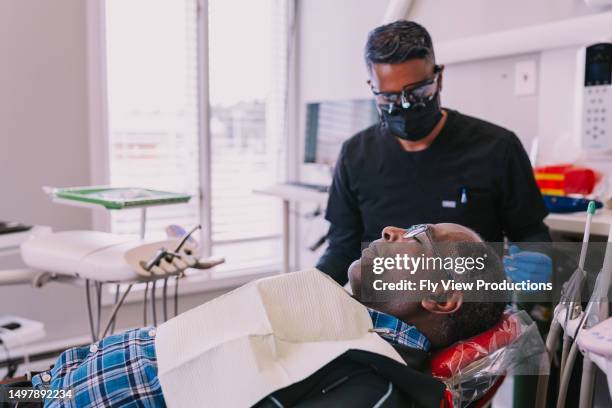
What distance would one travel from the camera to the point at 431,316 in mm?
988

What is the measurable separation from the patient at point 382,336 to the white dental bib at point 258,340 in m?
0.04

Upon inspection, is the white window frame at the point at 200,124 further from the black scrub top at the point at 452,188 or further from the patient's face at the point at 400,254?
the patient's face at the point at 400,254

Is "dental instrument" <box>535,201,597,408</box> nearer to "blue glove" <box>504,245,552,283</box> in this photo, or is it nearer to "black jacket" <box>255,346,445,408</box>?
"blue glove" <box>504,245,552,283</box>

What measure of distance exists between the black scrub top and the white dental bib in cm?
56

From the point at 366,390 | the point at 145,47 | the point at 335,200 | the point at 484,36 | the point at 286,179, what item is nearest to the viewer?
the point at 366,390

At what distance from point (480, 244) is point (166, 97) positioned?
2.35 metres

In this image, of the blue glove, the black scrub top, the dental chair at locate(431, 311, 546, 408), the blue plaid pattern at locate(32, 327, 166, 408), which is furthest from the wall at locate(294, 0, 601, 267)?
the blue plaid pattern at locate(32, 327, 166, 408)

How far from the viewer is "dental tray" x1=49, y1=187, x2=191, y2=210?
4.94 ft

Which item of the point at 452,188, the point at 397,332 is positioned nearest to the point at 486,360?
the point at 397,332

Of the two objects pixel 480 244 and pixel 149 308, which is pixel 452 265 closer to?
pixel 480 244

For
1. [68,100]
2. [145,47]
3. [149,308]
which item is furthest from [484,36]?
[149,308]

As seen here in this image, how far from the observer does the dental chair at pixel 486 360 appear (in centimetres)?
94

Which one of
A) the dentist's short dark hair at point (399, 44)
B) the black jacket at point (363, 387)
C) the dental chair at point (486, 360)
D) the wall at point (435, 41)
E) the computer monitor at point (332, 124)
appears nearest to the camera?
the black jacket at point (363, 387)

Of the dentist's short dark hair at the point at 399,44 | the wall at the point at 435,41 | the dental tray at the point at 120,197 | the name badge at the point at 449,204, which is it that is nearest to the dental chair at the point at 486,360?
the name badge at the point at 449,204
